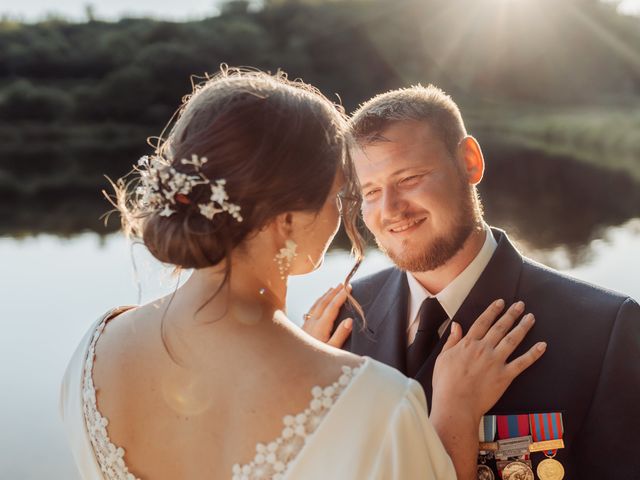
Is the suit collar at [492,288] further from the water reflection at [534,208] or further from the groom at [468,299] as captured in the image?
the water reflection at [534,208]

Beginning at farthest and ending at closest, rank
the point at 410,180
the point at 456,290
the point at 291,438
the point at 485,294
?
the point at 410,180 → the point at 456,290 → the point at 485,294 → the point at 291,438

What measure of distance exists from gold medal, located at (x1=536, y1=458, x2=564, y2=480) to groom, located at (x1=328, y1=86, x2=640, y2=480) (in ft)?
0.04

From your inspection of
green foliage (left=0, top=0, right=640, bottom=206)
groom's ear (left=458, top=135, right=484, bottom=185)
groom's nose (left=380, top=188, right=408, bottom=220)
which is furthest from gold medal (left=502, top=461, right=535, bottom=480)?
green foliage (left=0, top=0, right=640, bottom=206)

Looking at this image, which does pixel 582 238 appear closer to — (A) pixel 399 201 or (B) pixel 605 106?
(A) pixel 399 201

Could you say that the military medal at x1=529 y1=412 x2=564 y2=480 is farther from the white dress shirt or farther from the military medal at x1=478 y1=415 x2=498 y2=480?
the white dress shirt

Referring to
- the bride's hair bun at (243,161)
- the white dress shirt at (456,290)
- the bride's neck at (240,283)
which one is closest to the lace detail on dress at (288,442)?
the bride's neck at (240,283)

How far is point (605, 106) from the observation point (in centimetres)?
3234

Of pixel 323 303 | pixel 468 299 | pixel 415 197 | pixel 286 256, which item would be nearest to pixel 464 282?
pixel 468 299

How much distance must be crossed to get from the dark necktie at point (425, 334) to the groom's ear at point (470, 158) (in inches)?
21.9

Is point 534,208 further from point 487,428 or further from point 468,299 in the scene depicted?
point 487,428

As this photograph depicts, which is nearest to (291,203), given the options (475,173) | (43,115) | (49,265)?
(475,173)

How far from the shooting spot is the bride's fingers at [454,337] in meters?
2.28

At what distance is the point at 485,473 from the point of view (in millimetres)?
2154

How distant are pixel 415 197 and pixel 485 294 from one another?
1.48 ft
